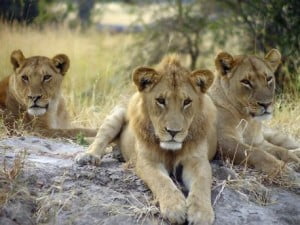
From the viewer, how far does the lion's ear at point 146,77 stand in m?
4.70

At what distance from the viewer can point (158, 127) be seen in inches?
182

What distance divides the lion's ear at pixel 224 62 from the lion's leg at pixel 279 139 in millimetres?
725

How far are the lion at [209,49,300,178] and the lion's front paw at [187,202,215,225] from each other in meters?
0.94

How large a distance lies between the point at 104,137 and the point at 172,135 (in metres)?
0.94

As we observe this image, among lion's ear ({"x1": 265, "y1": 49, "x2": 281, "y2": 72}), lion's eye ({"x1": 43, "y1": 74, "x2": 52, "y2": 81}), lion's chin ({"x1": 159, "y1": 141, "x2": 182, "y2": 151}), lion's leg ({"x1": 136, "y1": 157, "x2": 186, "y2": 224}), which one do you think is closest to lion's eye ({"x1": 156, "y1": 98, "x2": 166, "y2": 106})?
lion's chin ({"x1": 159, "y1": 141, "x2": 182, "y2": 151})

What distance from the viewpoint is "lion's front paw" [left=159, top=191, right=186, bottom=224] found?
4.30 m

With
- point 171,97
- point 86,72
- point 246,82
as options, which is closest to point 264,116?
point 246,82

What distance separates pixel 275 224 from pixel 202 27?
25.6ft

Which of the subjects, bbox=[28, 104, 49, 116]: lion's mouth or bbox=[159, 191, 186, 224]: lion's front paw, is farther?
bbox=[28, 104, 49, 116]: lion's mouth

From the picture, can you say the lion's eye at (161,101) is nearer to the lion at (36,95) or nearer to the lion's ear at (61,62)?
the lion at (36,95)

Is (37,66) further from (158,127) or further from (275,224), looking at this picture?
(275,224)

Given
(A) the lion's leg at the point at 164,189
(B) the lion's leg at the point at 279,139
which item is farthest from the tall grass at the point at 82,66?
(A) the lion's leg at the point at 164,189

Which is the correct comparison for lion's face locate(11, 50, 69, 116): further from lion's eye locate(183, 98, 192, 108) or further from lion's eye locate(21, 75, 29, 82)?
lion's eye locate(183, 98, 192, 108)

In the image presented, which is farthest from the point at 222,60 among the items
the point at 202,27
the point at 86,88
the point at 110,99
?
the point at 202,27
